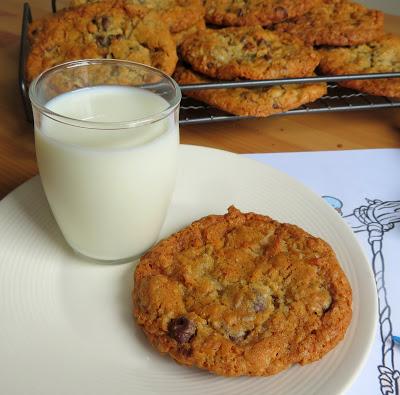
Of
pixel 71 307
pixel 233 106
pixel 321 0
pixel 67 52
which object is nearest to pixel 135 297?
pixel 71 307

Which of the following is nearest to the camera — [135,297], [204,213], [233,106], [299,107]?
[135,297]

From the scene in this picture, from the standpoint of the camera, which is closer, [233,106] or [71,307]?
[71,307]

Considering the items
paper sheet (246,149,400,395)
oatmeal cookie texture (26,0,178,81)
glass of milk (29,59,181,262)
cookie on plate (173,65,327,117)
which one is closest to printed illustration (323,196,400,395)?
paper sheet (246,149,400,395)

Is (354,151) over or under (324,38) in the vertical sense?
under

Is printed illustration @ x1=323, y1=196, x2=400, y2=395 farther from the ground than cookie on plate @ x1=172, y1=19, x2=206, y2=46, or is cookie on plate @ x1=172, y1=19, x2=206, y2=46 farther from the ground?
cookie on plate @ x1=172, y1=19, x2=206, y2=46

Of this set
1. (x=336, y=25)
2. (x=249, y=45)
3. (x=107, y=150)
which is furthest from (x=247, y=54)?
(x=107, y=150)

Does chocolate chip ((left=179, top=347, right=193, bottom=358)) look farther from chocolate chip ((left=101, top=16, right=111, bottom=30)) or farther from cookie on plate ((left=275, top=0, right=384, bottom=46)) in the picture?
cookie on plate ((left=275, top=0, right=384, bottom=46))

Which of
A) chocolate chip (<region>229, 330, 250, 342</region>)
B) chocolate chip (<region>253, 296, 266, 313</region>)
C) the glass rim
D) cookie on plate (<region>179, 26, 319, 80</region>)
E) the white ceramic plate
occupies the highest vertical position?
the glass rim

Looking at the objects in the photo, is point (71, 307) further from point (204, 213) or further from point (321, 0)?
point (321, 0)
